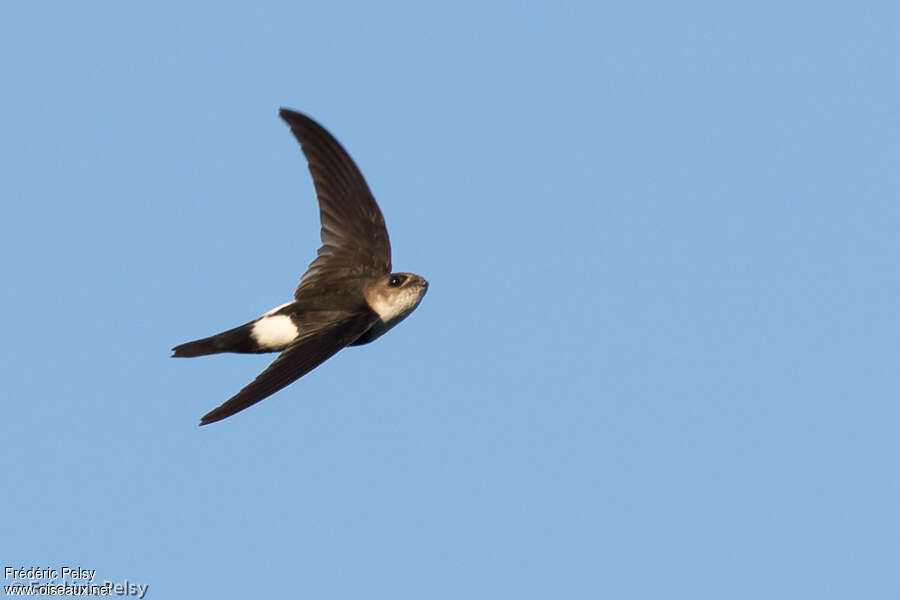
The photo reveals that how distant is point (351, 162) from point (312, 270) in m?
0.77

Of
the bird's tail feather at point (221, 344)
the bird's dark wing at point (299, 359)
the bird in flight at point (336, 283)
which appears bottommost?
the bird's dark wing at point (299, 359)

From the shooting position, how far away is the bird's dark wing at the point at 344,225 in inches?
344

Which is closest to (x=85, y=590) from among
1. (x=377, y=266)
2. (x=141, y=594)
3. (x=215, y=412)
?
(x=141, y=594)

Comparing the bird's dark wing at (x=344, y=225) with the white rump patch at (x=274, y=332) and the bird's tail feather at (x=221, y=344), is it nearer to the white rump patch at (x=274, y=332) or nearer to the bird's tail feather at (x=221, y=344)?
the white rump patch at (x=274, y=332)

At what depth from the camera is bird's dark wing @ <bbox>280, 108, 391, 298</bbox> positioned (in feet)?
28.6

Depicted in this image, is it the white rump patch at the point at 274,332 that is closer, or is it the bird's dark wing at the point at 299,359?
the bird's dark wing at the point at 299,359

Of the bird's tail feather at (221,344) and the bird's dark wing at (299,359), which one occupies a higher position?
the bird's tail feather at (221,344)

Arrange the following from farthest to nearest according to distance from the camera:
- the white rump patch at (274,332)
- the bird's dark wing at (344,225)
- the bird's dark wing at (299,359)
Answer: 1. the bird's dark wing at (344,225)
2. the white rump patch at (274,332)
3. the bird's dark wing at (299,359)

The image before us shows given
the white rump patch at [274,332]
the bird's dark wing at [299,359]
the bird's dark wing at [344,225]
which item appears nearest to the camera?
the bird's dark wing at [299,359]

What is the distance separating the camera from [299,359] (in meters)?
7.45

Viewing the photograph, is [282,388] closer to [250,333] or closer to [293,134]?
[250,333]

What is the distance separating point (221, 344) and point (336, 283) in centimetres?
85

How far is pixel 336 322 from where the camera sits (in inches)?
326

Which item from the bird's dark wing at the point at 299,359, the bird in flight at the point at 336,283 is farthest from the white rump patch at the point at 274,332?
the bird's dark wing at the point at 299,359
